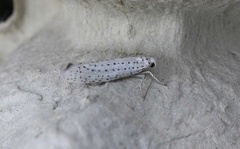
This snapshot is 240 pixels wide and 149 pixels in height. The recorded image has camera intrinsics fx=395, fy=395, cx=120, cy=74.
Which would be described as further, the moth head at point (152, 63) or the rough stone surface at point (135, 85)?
the moth head at point (152, 63)

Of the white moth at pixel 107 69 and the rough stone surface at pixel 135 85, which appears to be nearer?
the rough stone surface at pixel 135 85

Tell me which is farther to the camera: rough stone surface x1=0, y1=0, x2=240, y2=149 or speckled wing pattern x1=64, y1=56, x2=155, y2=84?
speckled wing pattern x1=64, y1=56, x2=155, y2=84

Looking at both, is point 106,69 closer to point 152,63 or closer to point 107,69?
point 107,69

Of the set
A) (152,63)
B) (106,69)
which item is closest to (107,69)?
(106,69)

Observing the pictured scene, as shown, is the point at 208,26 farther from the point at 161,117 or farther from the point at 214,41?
the point at 161,117

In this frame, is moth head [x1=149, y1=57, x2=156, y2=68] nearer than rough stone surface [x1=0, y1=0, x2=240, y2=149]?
No
